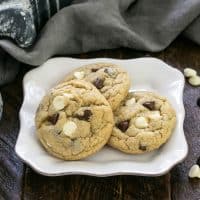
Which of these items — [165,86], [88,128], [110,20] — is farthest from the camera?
[110,20]

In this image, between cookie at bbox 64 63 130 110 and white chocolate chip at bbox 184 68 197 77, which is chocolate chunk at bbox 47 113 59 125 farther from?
white chocolate chip at bbox 184 68 197 77

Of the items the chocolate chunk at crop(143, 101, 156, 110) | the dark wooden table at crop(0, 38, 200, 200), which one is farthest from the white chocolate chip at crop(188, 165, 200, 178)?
the chocolate chunk at crop(143, 101, 156, 110)

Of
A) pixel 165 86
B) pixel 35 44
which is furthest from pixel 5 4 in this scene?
pixel 165 86

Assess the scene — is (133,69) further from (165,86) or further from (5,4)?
(5,4)

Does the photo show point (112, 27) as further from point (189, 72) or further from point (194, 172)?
point (194, 172)

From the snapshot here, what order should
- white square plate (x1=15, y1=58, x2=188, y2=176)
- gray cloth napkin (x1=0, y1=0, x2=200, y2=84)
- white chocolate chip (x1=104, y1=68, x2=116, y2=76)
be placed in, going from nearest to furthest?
white square plate (x1=15, y1=58, x2=188, y2=176) < white chocolate chip (x1=104, y1=68, x2=116, y2=76) < gray cloth napkin (x1=0, y1=0, x2=200, y2=84)

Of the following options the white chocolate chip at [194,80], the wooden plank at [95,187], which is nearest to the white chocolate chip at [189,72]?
the white chocolate chip at [194,80]

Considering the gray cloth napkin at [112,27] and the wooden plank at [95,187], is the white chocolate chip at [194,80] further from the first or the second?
the wooden plank at [95,187]
